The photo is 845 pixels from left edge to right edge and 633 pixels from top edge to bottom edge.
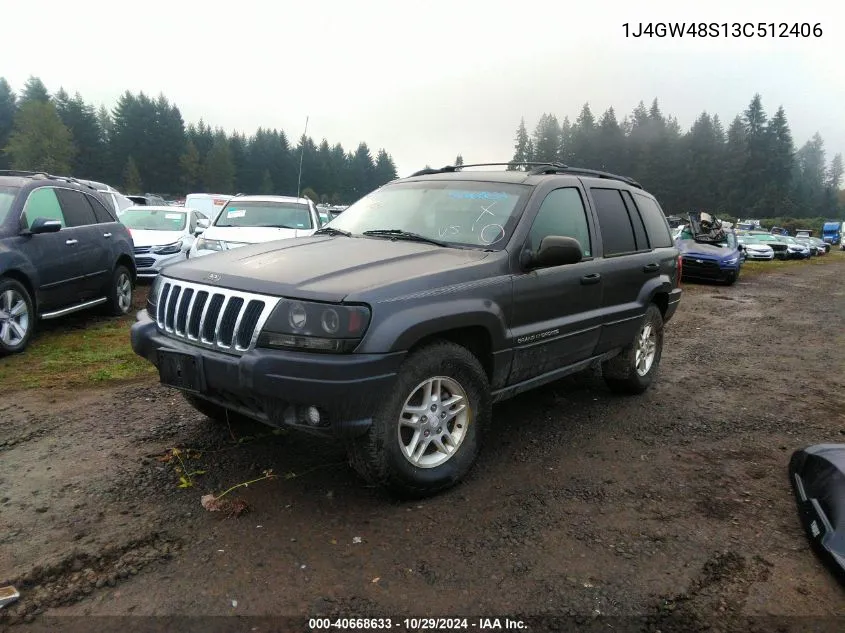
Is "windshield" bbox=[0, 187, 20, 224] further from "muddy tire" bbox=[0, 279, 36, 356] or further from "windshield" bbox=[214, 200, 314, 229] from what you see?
"windshield" bbox=[214, 200, 314, 229]

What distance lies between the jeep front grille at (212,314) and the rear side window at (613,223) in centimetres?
281

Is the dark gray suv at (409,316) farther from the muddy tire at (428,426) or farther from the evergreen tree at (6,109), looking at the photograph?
the evergreen tree at (6,109)

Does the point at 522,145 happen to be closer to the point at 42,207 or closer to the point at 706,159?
the point at 706,159

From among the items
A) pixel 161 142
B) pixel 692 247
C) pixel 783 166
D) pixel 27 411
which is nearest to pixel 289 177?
pixel 161 142

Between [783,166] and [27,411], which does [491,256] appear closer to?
[27,411]

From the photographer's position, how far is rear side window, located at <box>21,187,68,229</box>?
6.36 m

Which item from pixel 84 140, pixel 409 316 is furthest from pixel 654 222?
pixel 84 140

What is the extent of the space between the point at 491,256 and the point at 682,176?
329ft

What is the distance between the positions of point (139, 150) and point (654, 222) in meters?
97.1

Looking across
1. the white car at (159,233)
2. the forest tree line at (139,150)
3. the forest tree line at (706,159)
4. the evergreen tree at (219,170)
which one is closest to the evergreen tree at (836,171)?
the forest tree line at (706,159)

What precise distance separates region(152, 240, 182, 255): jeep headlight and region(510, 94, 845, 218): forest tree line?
89.2m

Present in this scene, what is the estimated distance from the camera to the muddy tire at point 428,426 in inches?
118

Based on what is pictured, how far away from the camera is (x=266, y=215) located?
33.1 ft

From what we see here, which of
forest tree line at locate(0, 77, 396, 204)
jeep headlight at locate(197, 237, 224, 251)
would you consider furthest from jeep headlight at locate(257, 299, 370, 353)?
forest tree line at locate(0, 77, 396, 204)
